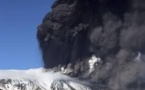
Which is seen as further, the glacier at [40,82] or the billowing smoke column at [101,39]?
the glacier at [40,82]

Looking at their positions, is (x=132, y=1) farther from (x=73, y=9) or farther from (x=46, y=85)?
(x=46, y=85)

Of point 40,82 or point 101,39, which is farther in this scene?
point 40,82

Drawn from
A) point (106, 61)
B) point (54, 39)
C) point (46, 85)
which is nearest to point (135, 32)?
point (106, 61)

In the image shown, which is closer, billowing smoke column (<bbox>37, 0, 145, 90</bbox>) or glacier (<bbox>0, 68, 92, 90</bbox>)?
billowing smoke column (<bbox>37, 0, 145, 90</bbox>)

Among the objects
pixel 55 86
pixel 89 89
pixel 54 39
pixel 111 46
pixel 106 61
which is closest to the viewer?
pixel 111 46

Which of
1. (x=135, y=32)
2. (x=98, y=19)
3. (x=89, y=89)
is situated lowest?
(x=89, y=89)
